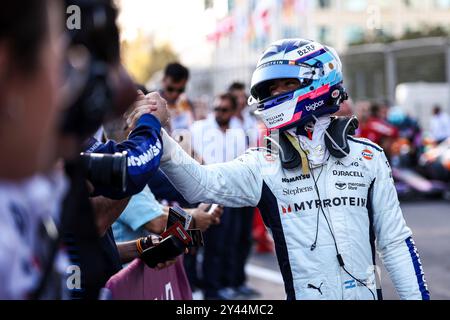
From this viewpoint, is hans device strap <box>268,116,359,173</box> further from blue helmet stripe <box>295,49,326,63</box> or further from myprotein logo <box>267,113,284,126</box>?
blue helmet stripe <box>295,49,326,63</box>

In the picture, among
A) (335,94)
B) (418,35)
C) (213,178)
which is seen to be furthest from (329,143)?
(418,35)

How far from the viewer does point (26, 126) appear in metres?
1.56

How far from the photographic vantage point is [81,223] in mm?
1976

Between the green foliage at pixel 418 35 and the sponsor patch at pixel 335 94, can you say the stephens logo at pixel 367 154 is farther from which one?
the green foliage at pixel 418 35

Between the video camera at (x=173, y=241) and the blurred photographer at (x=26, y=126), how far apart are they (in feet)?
5.96

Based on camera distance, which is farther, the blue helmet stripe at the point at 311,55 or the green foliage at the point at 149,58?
the green foliage at the point at 149,58

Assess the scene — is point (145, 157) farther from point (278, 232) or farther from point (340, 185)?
point (340, 185)

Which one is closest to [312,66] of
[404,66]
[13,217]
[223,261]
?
[13,217]

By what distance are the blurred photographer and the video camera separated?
5.96 ft

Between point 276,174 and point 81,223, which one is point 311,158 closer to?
point 276,174

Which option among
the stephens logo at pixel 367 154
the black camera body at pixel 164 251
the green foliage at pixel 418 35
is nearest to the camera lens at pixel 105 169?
the black camera body at pixel 164 251

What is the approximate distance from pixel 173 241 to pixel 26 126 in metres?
2.09

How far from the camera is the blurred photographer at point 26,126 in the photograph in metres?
1.54

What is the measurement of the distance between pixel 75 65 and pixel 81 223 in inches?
15.7
